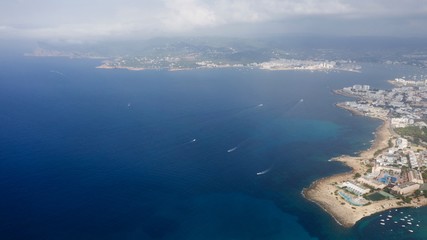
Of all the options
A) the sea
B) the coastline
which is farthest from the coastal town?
the sea

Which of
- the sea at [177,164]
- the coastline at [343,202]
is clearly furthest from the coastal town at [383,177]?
the sea at [177,164]

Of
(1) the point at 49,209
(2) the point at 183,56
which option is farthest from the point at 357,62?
(1) the point at 49,209

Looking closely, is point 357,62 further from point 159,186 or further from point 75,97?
point 159,186

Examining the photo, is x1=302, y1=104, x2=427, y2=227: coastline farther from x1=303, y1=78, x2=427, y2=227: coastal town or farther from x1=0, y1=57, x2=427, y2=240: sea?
x1=0, y1=57, x2=427, y2=240: sea

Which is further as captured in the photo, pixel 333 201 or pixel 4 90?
pixel 4 90

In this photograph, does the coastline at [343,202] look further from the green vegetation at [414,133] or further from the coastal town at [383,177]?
the green vegetation at [414,133]

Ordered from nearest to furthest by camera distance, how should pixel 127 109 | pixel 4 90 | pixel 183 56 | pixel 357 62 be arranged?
1. pixel 127 109
2. pixel 4 90
3. pixel 357 62
4. pixel 183 56
